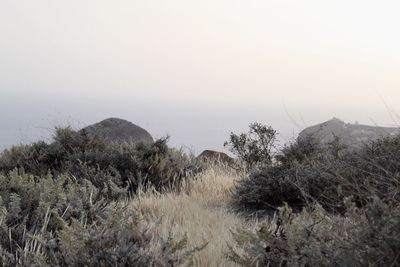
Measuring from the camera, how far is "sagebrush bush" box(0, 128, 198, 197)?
889 cm

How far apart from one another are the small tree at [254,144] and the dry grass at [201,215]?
337cm

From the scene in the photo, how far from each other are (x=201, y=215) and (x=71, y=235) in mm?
2141

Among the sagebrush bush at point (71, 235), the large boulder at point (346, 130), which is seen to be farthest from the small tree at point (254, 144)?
the sagebrush bush at point (71, 235)

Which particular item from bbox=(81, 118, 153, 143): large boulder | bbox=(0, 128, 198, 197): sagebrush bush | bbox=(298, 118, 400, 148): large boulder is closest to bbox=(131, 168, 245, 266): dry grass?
bbox=(0, 128, 198, 197): sagebrush bush

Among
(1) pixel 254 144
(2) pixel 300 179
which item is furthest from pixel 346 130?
(2) pixel 300 179

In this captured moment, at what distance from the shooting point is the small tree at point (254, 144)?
12.2m

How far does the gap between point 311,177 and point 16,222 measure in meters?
3.22

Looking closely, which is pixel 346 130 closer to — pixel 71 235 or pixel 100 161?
pixel 100 161

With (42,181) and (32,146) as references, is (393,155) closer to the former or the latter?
(42,181)

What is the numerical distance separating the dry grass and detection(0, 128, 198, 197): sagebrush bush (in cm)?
83

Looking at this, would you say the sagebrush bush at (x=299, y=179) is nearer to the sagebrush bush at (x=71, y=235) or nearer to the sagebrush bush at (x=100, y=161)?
the sagebrush bush at (x=100, y=161)

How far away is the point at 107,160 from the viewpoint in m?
9.65

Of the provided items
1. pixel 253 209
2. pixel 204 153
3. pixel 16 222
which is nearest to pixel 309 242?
pixel 16 222

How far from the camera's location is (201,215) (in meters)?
5.78
